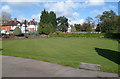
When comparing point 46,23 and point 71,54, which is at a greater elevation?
point 46,23

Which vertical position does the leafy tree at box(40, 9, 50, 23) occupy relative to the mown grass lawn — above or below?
above

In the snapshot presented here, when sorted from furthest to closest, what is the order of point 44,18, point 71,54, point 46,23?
1. point 44,18
2. point 46,23
3. point 71,54

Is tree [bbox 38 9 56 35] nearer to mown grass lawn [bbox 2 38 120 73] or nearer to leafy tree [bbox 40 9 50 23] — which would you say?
leafy tree [bbox 40 9 50 23]

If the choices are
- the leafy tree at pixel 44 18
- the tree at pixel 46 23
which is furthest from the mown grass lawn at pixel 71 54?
the leafy tree at pixel 44 18

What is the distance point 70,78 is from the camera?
5422 millimetres

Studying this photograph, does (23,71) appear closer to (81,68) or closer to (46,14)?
(81,68)

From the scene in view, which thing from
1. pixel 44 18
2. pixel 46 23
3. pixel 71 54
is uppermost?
pixel 44 18

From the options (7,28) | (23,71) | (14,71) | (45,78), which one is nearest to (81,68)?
(45,78)

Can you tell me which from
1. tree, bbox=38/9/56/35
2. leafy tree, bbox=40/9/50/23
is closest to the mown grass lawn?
tree, bbox=38/9/56/35

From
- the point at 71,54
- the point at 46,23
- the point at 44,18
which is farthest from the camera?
the point at 44,18

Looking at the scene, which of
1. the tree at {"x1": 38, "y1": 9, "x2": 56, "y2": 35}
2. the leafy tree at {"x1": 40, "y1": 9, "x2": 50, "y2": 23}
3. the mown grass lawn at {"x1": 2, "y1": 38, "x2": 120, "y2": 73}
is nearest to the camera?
the mown grass lawn at {"x1": 2, "y1": 38, "x2": 120, "y2": 73}

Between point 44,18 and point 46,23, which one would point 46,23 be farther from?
point 44,18

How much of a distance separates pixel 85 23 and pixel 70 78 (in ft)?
246

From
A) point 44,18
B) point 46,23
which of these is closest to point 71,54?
point 46,23
